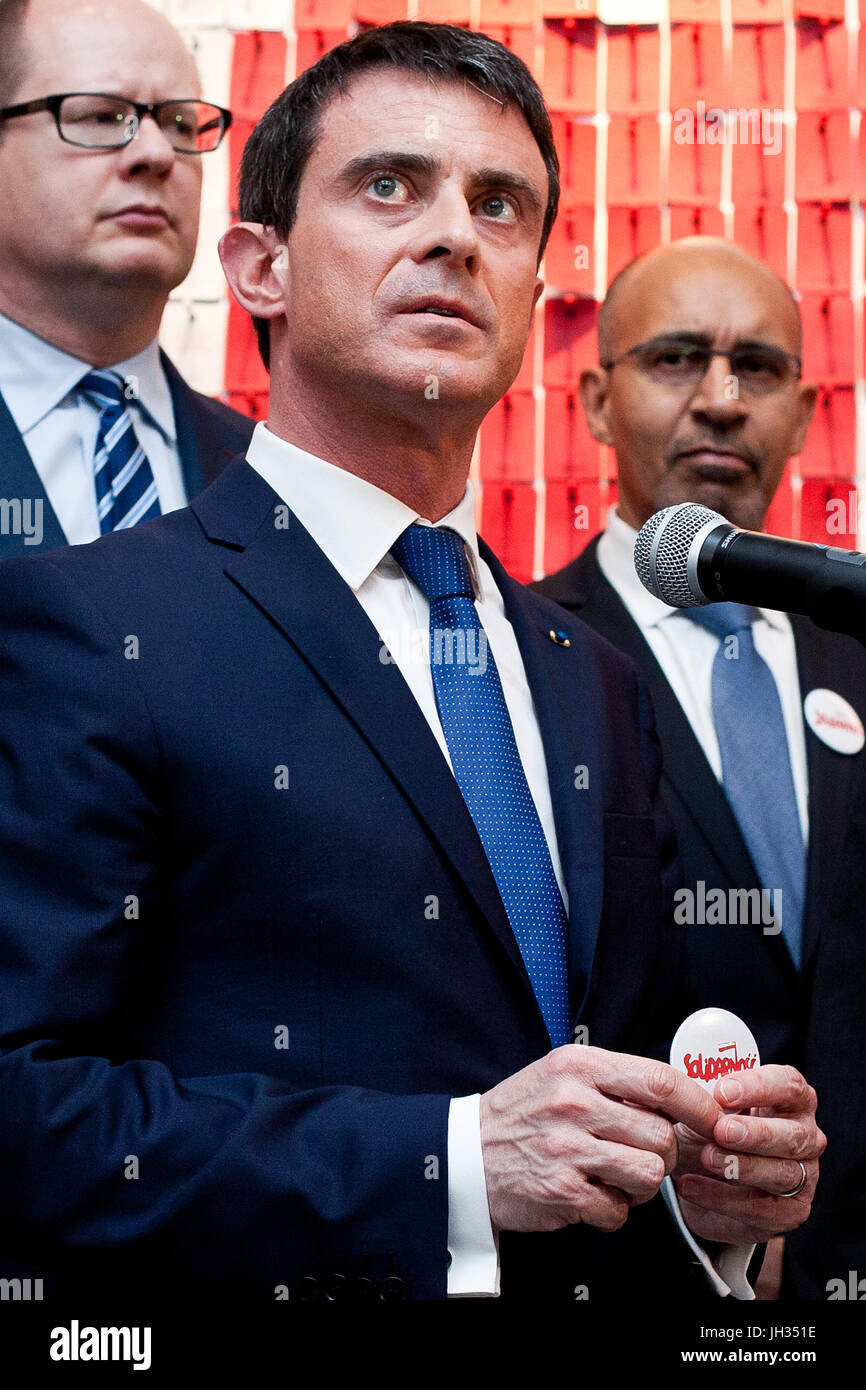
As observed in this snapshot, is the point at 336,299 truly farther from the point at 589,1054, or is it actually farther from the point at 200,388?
the point at 200,388

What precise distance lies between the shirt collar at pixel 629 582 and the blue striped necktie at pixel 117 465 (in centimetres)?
61

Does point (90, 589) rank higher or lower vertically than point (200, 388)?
lower

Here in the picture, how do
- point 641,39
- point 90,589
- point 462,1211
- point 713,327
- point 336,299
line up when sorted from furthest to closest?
point 641,39, point 713,327, point 336,299, point 90,589, point 462,1211

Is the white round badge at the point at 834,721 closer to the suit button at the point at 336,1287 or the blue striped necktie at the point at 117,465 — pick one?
the blue striped necktie at the point at 117,465

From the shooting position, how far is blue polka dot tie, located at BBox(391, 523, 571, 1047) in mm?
1207

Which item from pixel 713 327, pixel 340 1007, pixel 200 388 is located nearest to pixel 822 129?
pixel 713 327

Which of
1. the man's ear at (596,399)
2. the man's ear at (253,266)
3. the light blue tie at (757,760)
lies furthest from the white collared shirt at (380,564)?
the man's ear at (596,399)

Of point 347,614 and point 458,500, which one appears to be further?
point 458,500

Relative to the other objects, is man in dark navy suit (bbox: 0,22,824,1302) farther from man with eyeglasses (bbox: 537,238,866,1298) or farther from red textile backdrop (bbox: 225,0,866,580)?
red textile backdrop (bbox: 225,0,866,580)

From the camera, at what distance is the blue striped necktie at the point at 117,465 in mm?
1679

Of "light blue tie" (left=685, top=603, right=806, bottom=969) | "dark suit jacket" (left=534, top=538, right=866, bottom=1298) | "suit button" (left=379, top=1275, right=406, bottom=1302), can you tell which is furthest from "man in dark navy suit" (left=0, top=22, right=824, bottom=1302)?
"light blue tie" (left=685, top=603, right=806, bottom=969)

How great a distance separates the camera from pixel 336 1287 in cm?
102

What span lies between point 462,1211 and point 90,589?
19.9 inches
